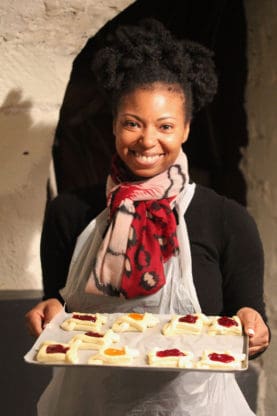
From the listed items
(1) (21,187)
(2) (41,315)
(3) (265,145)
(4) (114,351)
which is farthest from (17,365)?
(3) (265,145)

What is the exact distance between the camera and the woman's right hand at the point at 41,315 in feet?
4.83

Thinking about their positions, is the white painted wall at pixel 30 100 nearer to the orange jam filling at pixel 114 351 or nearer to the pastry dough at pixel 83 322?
the pastry dough at pixel 83 322

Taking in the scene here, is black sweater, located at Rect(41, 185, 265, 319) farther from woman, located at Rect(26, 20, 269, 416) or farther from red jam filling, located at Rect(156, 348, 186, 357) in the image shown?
red jam filling, located at Rect(156, 348, 186, 357)

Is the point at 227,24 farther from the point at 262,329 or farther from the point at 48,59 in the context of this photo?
the point at 262,329

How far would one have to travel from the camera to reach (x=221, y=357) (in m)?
1.28

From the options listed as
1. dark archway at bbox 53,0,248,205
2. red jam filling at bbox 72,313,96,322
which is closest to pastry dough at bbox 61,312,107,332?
red jam filling at bbox 72,313,96,322

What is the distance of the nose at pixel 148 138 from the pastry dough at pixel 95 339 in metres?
0.37

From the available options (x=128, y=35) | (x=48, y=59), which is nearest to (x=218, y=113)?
(x=48, y=59)

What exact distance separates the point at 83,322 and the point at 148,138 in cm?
38

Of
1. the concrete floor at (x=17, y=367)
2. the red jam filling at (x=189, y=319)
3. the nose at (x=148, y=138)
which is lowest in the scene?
the concrete floor at (x=17, y=367)

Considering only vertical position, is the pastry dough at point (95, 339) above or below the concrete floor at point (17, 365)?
above

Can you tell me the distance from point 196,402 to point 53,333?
318 millimetres

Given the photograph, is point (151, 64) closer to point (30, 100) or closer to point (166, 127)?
point (166, 127)

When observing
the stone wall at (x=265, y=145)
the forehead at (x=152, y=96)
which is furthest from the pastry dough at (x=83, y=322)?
the stone wall at (x=265, y=145)
